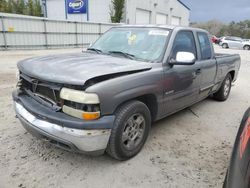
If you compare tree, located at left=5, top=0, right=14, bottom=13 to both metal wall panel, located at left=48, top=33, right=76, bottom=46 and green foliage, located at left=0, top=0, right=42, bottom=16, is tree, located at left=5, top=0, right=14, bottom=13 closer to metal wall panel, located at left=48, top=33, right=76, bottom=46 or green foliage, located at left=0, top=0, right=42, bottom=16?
green foliage, located at left=0, top=0, right=42, bottom=16

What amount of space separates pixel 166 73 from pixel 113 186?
5.48 feet

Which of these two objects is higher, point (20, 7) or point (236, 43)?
point (20, 7)

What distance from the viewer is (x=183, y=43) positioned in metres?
4.00

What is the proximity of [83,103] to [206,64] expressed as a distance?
114 inches

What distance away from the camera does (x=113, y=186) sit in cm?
263

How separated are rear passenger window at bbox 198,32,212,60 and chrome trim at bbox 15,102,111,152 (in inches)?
109

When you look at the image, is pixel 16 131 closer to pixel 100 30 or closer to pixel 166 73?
pixel 166 73

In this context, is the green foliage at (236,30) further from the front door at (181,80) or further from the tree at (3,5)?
the front door at (181,80)

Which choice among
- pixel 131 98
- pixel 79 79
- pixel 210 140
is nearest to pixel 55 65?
pixel 79 79

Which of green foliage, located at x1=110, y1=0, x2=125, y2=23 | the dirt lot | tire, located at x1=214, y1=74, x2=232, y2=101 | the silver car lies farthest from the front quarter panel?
the silver car

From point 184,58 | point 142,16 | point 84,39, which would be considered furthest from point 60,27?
point 184,58

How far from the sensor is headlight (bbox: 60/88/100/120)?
2441 millimetres

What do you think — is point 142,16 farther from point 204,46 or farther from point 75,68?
point 75,68

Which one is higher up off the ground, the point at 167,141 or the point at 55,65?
the point at 55,65
